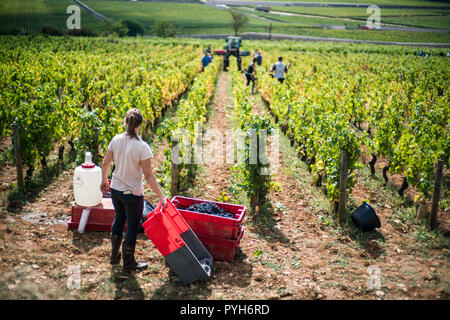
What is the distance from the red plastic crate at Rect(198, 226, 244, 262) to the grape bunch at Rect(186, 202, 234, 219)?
1.00ft

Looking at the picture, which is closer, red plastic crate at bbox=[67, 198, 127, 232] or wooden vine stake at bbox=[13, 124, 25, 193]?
red plastic crate at bbox=[67, 198, 127, 232]

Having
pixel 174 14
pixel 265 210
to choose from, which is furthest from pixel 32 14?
pixel 265 210

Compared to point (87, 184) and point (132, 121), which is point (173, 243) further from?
point (87, 184)

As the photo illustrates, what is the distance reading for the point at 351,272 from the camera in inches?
176

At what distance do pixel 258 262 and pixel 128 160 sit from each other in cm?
205

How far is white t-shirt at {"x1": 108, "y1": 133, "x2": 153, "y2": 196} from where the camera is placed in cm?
376

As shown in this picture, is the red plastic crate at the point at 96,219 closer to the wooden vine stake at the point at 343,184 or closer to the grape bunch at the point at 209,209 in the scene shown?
the grape bunch at the point at 209,209

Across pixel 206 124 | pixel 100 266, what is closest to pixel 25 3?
pixel 206 124

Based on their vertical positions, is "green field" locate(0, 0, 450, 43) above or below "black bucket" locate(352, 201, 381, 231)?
above

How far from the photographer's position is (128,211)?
3875 mm

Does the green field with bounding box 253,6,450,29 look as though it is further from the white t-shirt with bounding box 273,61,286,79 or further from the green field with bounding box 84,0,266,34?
the white t-shirt with bounding box 273,61,286,79

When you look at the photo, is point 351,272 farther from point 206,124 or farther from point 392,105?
point 206,124

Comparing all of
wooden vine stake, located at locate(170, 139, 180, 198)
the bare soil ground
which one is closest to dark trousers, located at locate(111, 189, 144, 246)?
the bare soil ground

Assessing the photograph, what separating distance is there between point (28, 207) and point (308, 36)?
7033 centimetres
